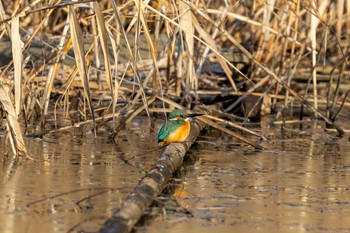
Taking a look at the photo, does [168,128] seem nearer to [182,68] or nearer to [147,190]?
[147,190]

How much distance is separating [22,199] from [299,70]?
4.83 m

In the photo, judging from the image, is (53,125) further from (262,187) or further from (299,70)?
(299,70)

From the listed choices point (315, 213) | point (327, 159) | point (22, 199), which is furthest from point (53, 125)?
point (315, 213)

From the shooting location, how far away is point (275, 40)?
24.9ft

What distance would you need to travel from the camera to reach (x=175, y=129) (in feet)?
16.8

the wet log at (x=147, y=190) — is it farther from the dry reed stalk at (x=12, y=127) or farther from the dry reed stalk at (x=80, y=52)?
the dry reed stalk at (x=12, y=127)

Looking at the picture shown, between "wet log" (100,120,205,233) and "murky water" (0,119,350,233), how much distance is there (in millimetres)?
76

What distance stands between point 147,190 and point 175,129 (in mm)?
1343

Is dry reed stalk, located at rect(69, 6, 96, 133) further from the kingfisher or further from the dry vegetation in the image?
the kingfisher

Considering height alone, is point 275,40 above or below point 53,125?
above

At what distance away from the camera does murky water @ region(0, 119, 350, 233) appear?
12.0ft

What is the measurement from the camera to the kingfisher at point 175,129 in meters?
5.12

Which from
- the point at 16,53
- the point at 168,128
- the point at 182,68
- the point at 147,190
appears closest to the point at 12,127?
the point at 16,53

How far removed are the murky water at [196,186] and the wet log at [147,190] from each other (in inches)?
3.0
